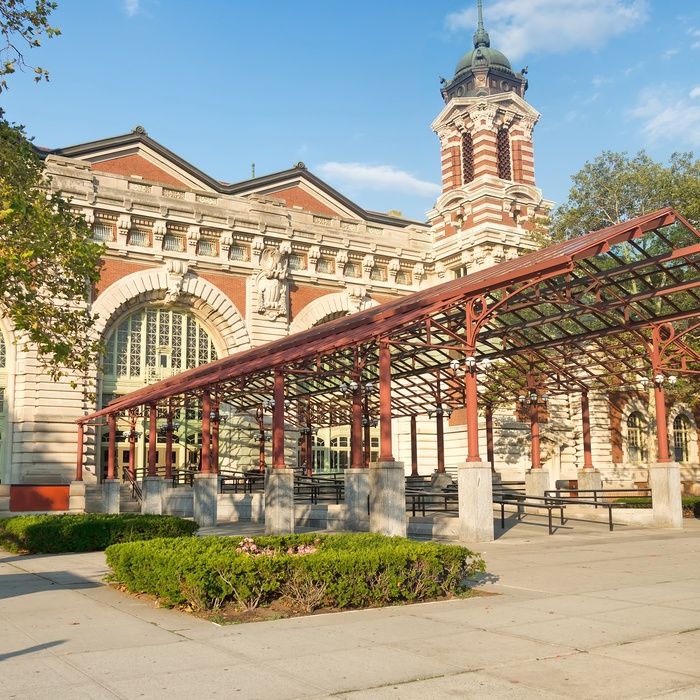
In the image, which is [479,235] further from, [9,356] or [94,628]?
[94,628]

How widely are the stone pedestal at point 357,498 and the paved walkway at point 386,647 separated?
30.9ft

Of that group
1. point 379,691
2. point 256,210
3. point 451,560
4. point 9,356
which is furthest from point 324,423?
point 379,691

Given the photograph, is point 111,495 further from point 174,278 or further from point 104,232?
point 104,232

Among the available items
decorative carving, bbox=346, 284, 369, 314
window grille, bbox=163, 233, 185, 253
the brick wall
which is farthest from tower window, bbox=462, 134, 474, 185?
window grille, bbox=163, 233, 185, 253

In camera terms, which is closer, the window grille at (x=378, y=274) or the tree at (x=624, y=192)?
the tree at (x=624, y=192)

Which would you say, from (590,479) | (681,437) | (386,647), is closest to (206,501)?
(590,479)

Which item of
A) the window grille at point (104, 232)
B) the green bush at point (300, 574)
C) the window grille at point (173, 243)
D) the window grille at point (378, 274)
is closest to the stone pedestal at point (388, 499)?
the green bush at point (300, 574)

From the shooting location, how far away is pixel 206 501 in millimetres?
25109

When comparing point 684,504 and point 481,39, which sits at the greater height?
point 481,39

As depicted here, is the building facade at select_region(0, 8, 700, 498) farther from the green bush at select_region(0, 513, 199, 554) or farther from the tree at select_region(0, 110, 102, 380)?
the tree at select_region(0, 110, 102, 380)

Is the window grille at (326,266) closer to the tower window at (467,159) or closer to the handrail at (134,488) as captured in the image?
the tower window at (467,159)

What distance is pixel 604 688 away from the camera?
641 centimetres

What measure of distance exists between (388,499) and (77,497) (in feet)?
65.2

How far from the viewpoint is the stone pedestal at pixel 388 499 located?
1794 cm
